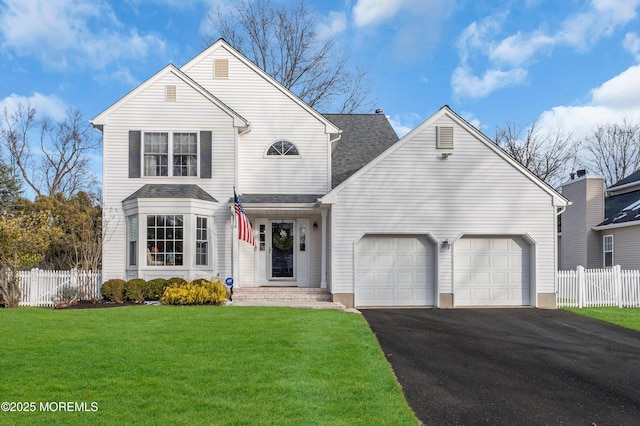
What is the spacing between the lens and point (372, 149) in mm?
18203

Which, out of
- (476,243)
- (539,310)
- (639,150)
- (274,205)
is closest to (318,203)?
(274,205)

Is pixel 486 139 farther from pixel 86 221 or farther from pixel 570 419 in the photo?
pixel 86 221

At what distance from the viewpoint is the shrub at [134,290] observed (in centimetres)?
1402

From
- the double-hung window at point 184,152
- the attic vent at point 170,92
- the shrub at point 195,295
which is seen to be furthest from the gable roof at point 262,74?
the shrub at point 195,295

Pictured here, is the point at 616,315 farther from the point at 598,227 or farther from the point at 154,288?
the point at 154,288

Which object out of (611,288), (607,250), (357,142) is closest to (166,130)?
(357,142)

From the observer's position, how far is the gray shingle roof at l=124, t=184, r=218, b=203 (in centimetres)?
1471

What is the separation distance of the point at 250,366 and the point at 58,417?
248cm

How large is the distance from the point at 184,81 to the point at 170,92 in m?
0.57

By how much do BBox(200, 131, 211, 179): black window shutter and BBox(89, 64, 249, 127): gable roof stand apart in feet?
3.18

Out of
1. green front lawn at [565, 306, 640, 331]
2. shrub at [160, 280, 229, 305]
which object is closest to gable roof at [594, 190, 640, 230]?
green front lawn at [565, 306, 640, 331]

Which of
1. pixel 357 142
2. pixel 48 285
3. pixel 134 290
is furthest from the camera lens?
pixel 357 142

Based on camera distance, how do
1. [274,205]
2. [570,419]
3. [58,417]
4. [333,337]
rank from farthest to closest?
[274,205]
[333,337]
[570,419]
[58,417]

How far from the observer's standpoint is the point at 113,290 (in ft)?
46.1
